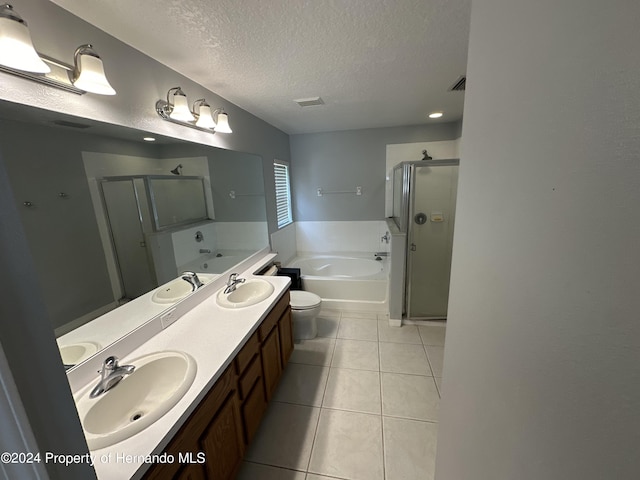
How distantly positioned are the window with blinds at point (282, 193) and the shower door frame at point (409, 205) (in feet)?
5.44

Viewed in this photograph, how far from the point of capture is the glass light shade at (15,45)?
76 centimetres

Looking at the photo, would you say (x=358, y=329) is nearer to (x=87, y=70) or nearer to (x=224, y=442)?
(x=224, y=442)

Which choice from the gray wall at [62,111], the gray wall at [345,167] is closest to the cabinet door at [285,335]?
the gray wall at [62,111]

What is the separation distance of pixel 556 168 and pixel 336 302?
112 inches

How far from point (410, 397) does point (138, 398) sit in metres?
1.78

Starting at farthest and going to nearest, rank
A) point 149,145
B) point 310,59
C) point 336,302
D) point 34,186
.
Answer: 1. point 336,302
2. point 310,59
3. point 149,145
4. point 34,186

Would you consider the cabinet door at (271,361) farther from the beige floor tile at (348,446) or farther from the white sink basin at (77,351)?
the white sink basin at (77,351)

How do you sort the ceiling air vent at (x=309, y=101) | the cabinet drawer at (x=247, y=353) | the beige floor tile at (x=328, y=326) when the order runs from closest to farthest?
the cabinet drawer at (x=247, y=353), the ceiling air vent at (x=309, y=101), the beige floor tile at (x=328, y=326)

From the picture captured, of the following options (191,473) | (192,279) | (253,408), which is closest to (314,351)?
(253,408)

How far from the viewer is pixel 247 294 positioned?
2.05 meters

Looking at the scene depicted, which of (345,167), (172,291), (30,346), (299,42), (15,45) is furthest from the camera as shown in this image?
(345,167)

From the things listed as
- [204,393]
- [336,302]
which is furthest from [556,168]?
[336,302]

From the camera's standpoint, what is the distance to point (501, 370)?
1.88 feet

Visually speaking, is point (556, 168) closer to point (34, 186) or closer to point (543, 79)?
point (543, 79)
